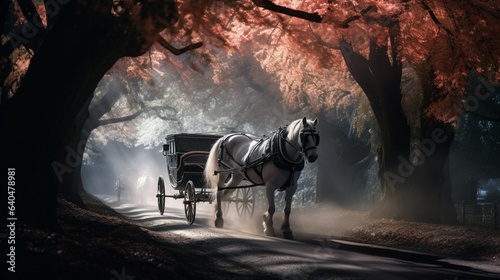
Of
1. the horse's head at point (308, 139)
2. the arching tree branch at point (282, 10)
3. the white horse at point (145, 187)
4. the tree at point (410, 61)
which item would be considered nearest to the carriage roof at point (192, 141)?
the tree at point (410, 61)

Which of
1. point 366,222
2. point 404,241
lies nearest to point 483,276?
point 404,241

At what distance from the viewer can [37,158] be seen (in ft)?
34.5

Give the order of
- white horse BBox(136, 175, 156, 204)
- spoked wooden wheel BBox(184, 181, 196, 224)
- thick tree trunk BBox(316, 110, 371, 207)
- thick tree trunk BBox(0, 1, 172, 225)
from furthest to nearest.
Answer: white horse BBox(136, 175, 156, 204)
thick tree trunk BBox(316, 110, 371, 207)
spoked wooden wheel BBox(184, 181, 196, 224)
thick tree trunk BBox(0, 1, 172, 225)

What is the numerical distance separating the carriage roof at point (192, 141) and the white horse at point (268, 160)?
166cm

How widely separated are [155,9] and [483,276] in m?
7.15

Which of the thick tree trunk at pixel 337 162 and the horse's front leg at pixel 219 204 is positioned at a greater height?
the thick tree trunk at pixel 337 162

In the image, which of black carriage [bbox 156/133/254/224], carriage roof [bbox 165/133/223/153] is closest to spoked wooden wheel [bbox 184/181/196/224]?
black carriage [bbox 156/133/254/224]

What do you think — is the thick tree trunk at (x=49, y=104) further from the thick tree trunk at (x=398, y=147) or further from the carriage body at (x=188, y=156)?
the thick tree trunk at (x=398, y=147)

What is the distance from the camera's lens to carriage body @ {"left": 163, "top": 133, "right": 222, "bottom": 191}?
19641 millimetres

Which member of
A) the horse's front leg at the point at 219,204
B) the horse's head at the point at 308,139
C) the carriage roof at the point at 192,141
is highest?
the carriage roof at the point at 192,141

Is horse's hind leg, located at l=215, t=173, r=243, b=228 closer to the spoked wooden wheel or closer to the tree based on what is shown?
the spoked wooden wheel

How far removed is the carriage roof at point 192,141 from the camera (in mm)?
20328

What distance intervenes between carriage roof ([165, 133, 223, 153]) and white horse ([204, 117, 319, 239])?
166cm

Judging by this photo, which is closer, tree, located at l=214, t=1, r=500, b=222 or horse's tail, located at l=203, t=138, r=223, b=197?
tree, located at l=214, t=1, r=500, b=222
